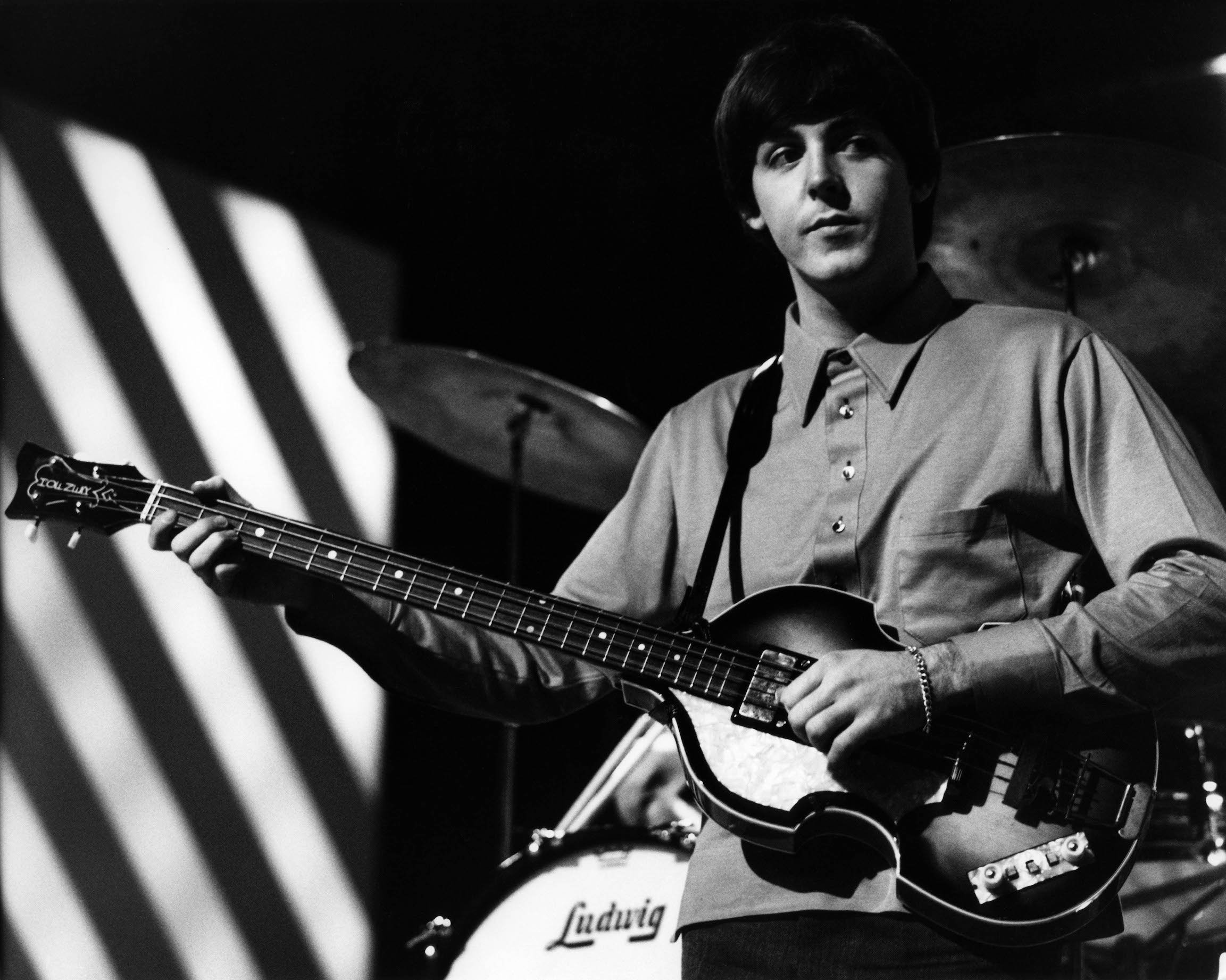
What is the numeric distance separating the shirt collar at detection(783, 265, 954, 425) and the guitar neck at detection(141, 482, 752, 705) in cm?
45

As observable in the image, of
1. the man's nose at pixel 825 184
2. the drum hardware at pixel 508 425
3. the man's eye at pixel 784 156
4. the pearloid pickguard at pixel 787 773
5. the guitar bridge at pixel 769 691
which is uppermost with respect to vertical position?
the man's eye at pixel 784 156

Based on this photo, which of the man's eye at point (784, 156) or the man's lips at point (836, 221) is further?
the man's eye at point (784, 156)

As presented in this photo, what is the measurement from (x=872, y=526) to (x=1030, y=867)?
1.58 ft

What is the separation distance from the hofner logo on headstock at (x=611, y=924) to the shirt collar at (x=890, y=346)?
4.05 feet

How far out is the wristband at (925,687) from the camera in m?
1.48

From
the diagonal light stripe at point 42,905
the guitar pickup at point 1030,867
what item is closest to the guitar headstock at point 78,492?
the guitar pickup at point 1030,867

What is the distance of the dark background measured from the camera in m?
3.36

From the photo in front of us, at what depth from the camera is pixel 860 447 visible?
1.75 metres

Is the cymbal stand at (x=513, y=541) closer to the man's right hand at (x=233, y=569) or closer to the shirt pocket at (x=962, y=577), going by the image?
the man's right hand at (x=233, y=569)

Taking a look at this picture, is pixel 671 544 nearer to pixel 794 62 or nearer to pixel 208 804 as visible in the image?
pixel 794 62

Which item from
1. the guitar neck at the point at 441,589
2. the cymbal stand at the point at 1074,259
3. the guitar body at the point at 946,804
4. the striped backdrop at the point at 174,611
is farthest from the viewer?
the striped backdrop at the point at 174,611

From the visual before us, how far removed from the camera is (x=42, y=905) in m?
3.62

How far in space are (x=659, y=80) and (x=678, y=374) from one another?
0.91m

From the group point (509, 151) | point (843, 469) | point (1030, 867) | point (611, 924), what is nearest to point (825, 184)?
point (843, 469)
